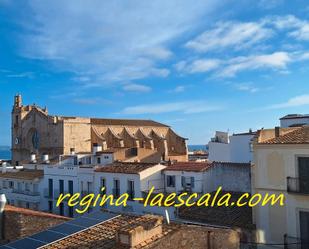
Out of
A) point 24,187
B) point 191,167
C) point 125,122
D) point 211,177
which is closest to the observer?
point 211,177

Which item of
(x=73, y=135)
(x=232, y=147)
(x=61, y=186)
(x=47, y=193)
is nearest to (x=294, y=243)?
(x=232, y=147)

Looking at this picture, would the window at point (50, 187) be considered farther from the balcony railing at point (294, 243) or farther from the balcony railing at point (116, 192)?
the balcony railing at point (294, 243)

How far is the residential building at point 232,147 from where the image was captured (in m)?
35.9

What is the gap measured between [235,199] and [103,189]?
1149cm

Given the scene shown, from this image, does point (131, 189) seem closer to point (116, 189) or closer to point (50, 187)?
point (116, 189)

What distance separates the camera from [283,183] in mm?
21625

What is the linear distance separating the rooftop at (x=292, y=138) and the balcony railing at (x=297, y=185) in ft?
6.64

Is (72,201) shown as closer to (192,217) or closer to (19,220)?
(192,217)

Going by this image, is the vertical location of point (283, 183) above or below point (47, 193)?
above

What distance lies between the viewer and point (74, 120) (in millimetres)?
60312

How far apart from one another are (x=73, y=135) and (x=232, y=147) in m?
29.4

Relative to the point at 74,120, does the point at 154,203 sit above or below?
below

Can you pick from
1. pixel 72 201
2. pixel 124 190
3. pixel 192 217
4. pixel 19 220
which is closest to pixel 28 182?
pixel 72 201

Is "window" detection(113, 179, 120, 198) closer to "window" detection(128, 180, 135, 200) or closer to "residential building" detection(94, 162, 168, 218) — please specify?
"residential building" detection(94, 162, 168, 218)
